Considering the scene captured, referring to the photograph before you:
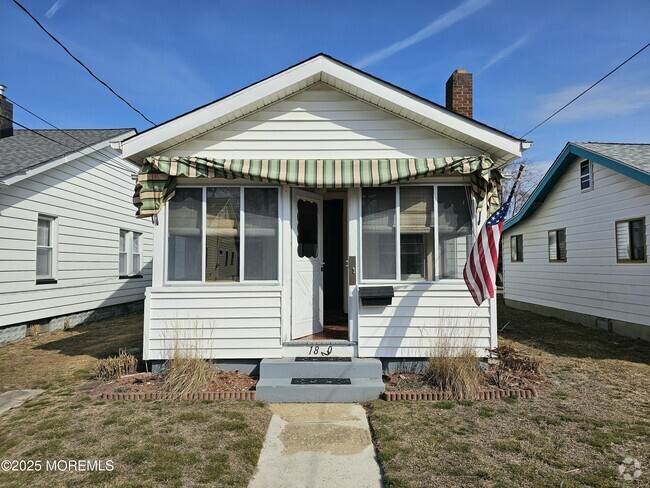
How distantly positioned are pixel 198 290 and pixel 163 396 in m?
1.48

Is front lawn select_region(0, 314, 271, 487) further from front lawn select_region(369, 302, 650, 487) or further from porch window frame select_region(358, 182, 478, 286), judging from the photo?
porch window frame select_region(358, 182, 478, 286)

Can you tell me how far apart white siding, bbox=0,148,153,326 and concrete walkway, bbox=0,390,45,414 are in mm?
3690

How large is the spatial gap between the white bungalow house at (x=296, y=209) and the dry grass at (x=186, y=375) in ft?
1.10

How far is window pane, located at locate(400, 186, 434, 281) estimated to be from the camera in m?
5.95

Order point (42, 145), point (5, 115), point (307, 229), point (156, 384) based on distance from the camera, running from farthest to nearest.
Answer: point (5, 115) → point (42, 145) → point (307, 229) → point (156, 384)

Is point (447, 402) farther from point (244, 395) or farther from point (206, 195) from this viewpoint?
point (206, 195)

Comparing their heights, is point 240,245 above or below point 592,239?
below

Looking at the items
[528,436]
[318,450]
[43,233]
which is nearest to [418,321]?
[528,436]

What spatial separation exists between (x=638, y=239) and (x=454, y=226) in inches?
215

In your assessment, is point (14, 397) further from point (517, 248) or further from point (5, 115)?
point (517, 248)

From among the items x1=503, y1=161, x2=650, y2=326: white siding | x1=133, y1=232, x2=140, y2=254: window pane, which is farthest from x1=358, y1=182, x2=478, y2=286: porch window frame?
x1=133, y1=232, x2=140, y2=254: window pane

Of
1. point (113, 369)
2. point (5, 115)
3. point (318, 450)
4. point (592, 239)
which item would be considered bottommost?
point (318, 450)

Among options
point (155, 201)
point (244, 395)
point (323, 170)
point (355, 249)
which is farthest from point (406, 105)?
point (244, 395)

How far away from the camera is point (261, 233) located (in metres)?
5.99
